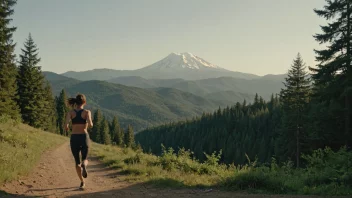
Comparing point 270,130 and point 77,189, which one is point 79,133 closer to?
point 77,189

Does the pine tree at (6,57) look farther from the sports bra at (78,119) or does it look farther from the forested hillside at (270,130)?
the sports bra at (78,119)

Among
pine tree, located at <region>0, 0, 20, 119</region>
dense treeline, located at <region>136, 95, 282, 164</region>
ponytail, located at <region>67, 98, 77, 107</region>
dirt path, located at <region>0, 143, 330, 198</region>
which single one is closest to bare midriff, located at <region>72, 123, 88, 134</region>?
ponytail, located at <region>67, 98, 77, 107</region>

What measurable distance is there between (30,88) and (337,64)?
132 ft

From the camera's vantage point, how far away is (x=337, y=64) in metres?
21.6

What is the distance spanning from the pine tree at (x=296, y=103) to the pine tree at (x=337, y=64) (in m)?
7.76

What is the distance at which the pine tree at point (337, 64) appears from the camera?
21.6m

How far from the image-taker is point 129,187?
8938 millimetres

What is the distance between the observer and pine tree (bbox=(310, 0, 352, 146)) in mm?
21562

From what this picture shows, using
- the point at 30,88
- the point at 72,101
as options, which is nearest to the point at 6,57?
the point at 30,88

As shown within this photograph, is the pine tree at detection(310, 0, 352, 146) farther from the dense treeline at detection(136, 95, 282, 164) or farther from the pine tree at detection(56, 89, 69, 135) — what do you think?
the dense treeline at detection(136, 95, 282, 164)

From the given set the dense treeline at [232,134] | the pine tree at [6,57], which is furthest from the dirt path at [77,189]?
the dense treeline at [232,134]

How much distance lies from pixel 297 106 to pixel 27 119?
123 feet

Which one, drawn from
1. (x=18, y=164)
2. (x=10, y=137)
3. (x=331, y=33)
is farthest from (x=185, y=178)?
(x=331, y=33)

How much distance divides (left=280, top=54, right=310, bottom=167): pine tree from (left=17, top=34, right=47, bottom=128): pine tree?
1403 inches
